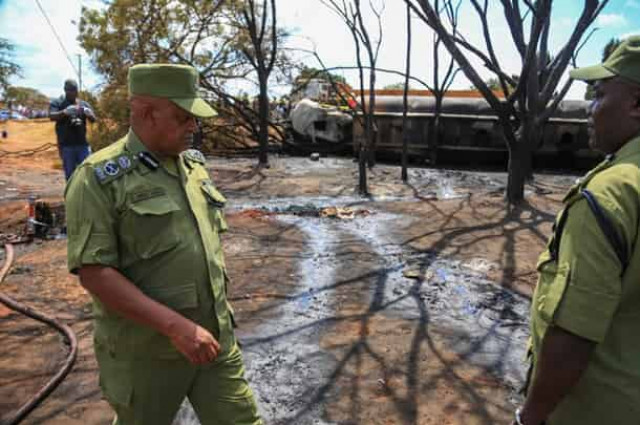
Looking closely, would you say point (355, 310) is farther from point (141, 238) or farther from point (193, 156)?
point (141, 238)

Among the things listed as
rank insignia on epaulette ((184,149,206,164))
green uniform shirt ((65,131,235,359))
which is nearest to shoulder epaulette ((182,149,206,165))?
rank insignia on epaulette ((184,149,206,164))

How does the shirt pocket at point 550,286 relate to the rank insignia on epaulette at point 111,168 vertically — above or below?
below

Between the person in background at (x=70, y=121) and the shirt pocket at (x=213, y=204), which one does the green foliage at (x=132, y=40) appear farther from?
the shirt pocket at (x=213, y=204)

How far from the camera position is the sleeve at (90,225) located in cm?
158

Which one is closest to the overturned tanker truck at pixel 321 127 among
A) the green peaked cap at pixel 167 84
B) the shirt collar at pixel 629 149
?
the green peaked cap at pixel 167 84

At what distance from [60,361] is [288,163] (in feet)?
38.3

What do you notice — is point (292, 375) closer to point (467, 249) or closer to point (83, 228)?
point (83, 228)

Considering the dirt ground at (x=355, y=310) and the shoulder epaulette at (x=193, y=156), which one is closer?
the shoulder epaulette at (x=193, y=156)

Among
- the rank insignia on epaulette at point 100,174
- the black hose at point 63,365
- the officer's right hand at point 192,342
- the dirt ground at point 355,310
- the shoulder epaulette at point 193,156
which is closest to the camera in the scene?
the officer's right hand at point 192,342

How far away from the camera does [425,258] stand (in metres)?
5.61

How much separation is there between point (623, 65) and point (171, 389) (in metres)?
1.68

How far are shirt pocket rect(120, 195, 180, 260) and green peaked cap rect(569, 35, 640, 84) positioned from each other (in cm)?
134

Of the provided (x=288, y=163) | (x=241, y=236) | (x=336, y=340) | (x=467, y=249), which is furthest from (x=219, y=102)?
(x=336, y=340)

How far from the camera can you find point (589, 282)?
1.19m
